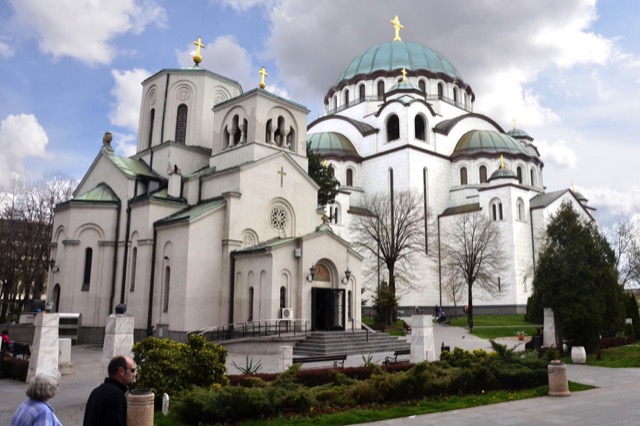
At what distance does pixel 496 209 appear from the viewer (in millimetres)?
44094

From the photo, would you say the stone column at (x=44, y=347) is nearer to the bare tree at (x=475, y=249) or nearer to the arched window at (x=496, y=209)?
the bare tree at (x=475, y=249)

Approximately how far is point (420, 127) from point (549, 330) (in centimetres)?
3186

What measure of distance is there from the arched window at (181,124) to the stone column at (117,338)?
2137 centimetres

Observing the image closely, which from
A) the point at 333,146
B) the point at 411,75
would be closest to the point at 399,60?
the point at 411,75

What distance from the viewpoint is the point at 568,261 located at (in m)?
21.0

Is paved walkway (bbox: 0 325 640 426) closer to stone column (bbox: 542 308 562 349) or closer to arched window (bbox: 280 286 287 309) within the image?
stone column (bbox: 542 308 562 349)

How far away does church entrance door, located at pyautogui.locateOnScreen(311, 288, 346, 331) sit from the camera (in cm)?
2505

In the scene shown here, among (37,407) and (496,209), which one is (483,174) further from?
(37,407)

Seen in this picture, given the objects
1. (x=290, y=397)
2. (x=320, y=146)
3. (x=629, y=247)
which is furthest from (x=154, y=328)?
(x=629, y=247)

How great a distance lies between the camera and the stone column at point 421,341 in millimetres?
16344

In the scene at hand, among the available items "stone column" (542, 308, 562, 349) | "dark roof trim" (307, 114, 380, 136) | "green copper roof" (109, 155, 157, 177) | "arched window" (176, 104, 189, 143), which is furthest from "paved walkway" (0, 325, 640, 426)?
"dark roof trim" (307, 114, 380, 136)

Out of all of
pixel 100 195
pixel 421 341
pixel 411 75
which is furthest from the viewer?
pixel 411 75

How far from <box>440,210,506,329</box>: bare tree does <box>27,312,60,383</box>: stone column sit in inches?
1178

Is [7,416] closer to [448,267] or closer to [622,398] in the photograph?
[622,398]
